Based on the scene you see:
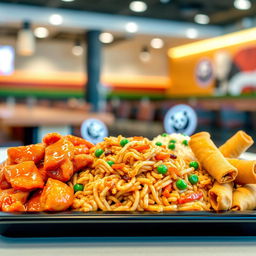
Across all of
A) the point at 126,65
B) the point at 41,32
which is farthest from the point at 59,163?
the point at 126,65

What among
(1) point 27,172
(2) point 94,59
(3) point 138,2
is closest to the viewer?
(1) point 27,172

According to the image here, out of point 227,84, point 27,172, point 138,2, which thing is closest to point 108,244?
point 27,172

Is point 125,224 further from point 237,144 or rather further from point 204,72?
point 204,72

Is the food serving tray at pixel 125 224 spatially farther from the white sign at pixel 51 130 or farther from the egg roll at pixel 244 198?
the white sign at pixel 51 130

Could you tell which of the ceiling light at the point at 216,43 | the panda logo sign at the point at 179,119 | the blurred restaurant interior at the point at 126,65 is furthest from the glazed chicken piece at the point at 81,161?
the ceiling light at the point at 216,43

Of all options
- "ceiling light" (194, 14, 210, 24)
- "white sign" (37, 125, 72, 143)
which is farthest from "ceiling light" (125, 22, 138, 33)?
"white sign" (37, 125, 72, 143)

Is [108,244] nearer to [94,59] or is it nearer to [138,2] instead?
[138,2]
